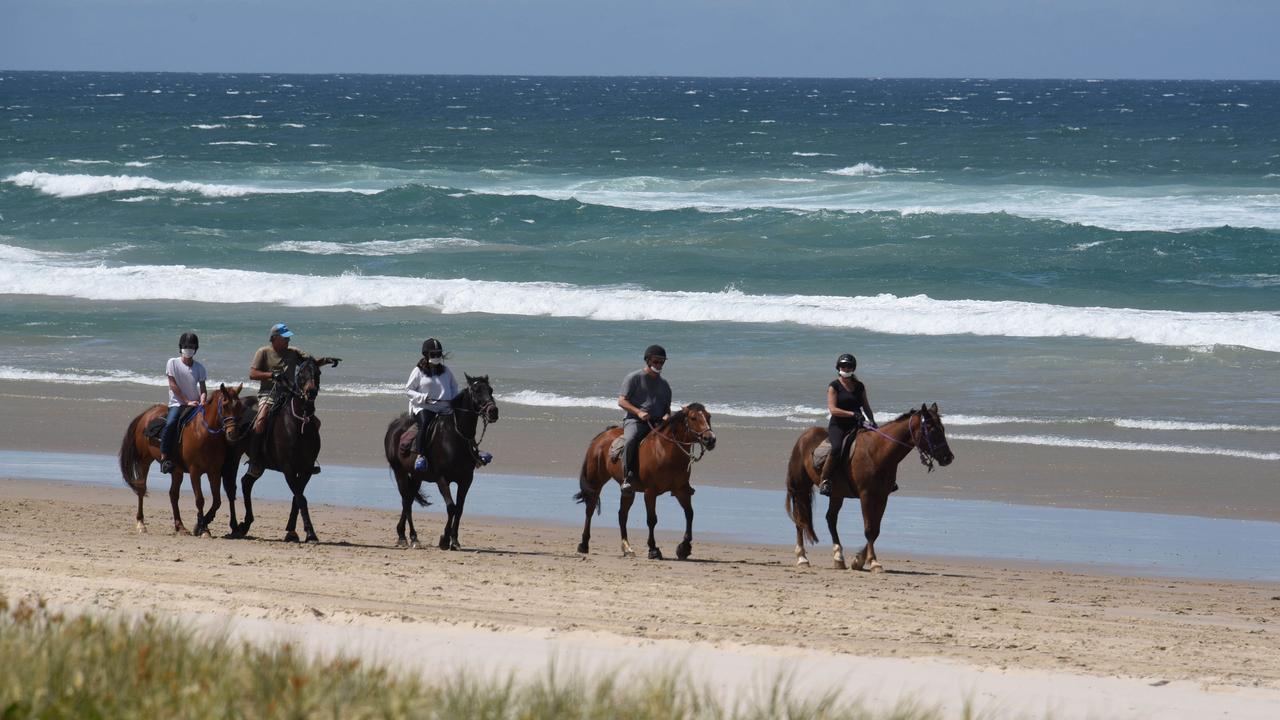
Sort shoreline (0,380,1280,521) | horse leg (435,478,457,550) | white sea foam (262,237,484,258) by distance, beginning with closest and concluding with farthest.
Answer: horse leg (435,478,457,550) < shoreline (0,380,1280,521) < white sea foam (262,237,484,258)

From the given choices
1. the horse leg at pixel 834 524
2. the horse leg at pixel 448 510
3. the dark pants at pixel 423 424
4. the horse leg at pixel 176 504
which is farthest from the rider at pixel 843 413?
the horse leg at pixel 176 504

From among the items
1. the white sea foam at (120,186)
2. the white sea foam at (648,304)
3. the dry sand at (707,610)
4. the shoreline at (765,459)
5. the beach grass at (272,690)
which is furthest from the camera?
the white sea foam at (120,186)

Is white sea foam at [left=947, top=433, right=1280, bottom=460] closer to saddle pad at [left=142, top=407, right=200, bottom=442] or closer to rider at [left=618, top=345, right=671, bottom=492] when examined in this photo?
rider at [left=618, top=345, right=671, bottom=492]

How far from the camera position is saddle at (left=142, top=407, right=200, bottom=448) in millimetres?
14688

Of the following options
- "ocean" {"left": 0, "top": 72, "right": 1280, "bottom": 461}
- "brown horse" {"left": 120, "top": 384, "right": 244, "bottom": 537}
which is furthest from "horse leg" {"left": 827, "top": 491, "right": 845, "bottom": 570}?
"ocean" {"left": 0, "top": 72, "right": 1280, "bottom": 461}

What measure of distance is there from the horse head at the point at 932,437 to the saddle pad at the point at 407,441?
15.3ft

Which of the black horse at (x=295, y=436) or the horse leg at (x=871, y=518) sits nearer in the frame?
the horse leg at (x=871, y=518)

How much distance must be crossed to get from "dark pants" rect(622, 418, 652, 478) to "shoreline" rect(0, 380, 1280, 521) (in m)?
3.55

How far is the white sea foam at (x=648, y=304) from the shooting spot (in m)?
29.9

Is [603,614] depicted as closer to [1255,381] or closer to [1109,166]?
[1255,381]

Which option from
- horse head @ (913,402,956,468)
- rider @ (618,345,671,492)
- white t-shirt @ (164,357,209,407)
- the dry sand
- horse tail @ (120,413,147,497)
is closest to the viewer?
the dry sand

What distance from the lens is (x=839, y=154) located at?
243ft

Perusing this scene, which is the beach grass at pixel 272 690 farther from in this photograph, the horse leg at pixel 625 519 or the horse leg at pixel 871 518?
the horse leg at pixel 625 519

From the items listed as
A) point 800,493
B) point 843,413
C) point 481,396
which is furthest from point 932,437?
point 481,396
